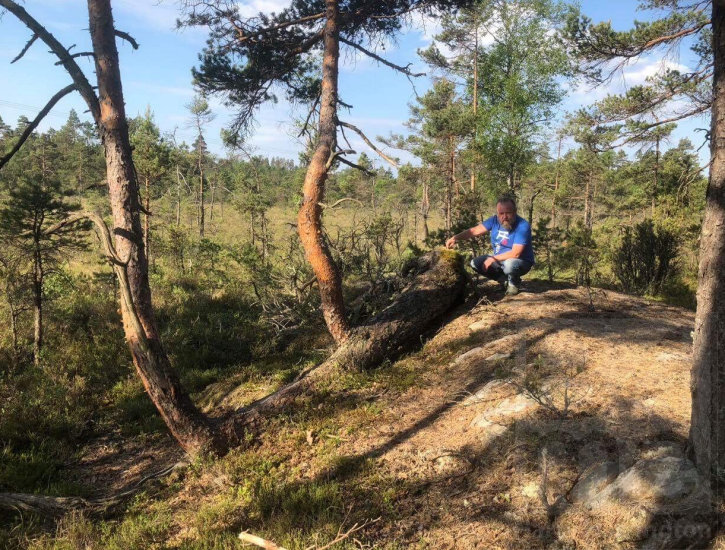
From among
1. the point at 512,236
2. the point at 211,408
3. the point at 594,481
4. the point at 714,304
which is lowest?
the point at 211,408

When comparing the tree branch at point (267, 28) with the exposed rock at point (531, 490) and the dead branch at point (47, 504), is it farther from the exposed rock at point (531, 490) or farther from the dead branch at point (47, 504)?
the exposed rock at point (531, 490)

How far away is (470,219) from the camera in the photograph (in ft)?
31.8

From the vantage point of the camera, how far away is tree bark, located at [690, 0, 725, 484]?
233cm

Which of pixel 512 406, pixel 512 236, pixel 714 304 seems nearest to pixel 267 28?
pixel 512 236

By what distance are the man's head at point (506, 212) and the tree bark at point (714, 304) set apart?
3493 millimetres

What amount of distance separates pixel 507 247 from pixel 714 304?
3.89 m

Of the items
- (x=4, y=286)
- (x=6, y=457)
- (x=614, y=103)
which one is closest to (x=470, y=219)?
(x=614, y=103)

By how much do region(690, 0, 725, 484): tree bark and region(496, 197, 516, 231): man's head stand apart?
349 cm

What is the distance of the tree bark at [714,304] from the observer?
91.6 inches

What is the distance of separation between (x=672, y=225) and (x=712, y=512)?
9.79 m

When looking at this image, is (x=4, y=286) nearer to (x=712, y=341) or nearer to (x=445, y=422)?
(x=445, y=422)

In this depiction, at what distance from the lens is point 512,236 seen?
20.0 ft

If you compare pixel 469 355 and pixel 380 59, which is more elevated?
pixel 380 59

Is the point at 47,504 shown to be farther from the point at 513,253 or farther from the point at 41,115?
the point at 513,253
